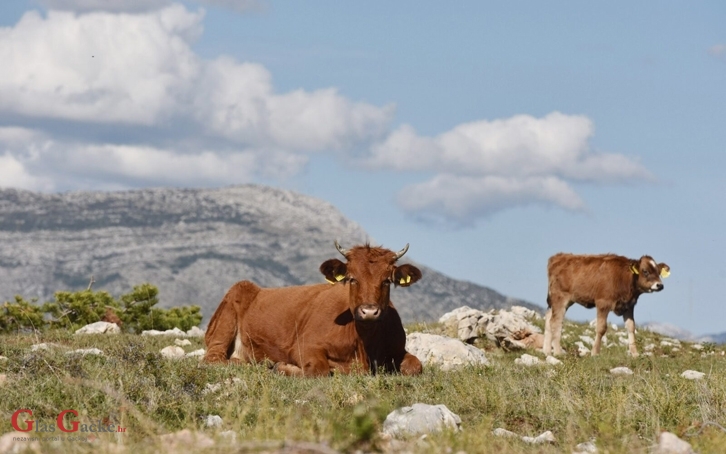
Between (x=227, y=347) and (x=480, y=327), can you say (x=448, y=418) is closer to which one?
(x=227, y=347)

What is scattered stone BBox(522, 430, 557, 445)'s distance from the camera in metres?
9.93

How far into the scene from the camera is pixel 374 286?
15.4m

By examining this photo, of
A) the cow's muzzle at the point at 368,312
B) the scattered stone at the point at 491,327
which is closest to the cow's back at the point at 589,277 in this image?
the scattered stone at the point at 491,327

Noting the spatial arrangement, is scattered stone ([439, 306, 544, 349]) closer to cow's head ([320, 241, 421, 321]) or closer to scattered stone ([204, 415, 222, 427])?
cow's head ([320, 241, 421, 321])

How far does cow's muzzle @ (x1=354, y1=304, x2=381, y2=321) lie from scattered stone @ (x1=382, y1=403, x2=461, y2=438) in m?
4.67

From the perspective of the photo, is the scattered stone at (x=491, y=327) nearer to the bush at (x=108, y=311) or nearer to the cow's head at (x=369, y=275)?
the cow's head at (x=369, y=275)

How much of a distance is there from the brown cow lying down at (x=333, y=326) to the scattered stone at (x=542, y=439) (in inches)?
201

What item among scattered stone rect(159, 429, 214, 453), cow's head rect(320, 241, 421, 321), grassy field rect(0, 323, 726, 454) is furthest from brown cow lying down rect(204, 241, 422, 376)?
scattered stone rect(159, 429, 214, 453)

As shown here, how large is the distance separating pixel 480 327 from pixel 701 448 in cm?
1487

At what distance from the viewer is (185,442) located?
A: 25.6 feet

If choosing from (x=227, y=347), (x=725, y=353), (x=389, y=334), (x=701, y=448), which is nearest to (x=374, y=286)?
(x=389, y=334)

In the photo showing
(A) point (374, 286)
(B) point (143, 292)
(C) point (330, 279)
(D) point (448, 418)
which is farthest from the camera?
(B) point (143, 292)

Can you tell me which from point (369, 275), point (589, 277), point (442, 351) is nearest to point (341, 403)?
point (369, 275)

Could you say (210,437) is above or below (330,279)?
below
